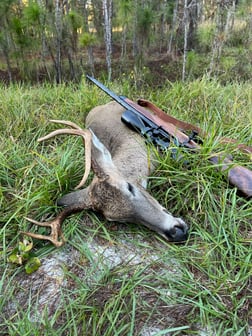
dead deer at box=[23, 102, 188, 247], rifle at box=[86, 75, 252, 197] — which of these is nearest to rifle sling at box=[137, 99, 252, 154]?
rifle at box=[86, 75, 252, 197]

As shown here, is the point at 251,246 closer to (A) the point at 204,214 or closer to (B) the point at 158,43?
(A) the point at 204,214

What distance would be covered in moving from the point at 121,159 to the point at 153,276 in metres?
0.86

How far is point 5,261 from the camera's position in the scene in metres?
2.06

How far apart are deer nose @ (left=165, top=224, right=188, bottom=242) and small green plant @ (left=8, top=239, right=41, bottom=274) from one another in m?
0.81

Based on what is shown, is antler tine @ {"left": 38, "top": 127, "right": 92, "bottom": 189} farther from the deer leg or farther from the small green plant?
the small green plant

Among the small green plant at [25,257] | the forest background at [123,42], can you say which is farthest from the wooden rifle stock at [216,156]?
the forest background at [123,42]

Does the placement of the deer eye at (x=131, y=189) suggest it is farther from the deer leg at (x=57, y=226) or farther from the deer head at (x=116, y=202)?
the deer leg at (x=57, y=226)

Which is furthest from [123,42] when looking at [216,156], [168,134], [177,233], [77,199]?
[177,233]

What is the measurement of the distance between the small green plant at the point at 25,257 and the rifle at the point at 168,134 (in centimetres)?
123

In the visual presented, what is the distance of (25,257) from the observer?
2.02 metres

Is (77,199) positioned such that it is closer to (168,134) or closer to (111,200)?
(111,200)

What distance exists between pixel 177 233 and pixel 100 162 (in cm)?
64

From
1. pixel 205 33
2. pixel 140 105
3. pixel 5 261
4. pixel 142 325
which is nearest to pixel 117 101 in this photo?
pixel 140 105

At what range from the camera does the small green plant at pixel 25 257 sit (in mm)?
1985
